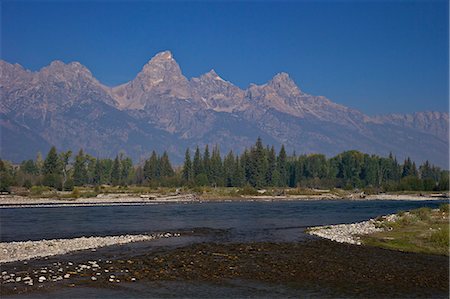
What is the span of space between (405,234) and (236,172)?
119m

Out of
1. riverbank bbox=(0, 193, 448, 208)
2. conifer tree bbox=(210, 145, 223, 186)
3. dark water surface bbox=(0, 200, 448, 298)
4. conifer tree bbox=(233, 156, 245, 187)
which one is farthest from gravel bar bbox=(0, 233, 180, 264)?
conifer tree bbox=(210, 145, 223, 186)

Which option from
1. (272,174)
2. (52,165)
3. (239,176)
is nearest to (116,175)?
(52,165)

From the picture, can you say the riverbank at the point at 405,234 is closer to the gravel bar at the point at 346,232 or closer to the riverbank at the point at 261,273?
the gravel bar at the point at 346,232

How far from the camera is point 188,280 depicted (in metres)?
23.8

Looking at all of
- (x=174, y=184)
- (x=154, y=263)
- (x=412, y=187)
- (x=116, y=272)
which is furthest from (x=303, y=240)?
(x=412, y=187)

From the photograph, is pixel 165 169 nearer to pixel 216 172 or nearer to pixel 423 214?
pixel 216 172

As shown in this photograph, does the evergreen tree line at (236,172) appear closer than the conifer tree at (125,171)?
Yes

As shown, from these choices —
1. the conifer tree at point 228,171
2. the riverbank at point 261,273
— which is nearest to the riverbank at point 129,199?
the conifer tree at point 228,171

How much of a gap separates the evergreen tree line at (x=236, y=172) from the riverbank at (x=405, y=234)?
333ft

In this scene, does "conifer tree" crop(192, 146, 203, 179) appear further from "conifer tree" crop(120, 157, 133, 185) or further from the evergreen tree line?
"conifer tree" crop(120, 157, 133, 185)

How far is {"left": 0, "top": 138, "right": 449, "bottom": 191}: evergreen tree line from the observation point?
150m

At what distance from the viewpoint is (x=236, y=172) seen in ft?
514

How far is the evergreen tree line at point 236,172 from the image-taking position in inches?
5915

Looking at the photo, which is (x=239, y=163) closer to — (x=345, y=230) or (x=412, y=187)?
(x=412, y=187)
